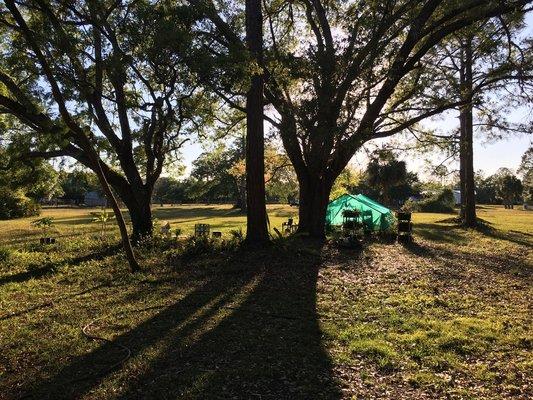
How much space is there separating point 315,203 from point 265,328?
416 inches

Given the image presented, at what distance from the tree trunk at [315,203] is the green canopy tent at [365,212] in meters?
3.43

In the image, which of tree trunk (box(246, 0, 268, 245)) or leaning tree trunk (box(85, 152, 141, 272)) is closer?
leaning tree trunk (box(85, 152, 141, 272))

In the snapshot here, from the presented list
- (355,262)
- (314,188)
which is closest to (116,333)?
(355,262)

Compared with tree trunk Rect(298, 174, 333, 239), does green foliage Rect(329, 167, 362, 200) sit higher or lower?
higher

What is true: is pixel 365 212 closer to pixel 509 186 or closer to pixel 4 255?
pixel 4 255

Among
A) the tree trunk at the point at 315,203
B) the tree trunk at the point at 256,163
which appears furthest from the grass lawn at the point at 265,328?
the tree trunk at the point at 315,203

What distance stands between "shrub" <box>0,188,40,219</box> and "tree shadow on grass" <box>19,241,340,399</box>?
29.9 meters

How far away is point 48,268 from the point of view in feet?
39.3

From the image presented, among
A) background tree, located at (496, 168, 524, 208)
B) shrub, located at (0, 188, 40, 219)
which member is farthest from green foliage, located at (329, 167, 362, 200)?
background tree, located at (496, 168, 524, 208)

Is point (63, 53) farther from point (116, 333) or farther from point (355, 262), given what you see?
point (355, 262)

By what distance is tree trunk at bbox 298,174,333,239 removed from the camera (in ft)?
55.0

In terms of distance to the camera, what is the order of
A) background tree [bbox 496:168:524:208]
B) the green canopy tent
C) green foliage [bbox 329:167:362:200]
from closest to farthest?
the green canopy tent → green foliage [bbox 329:167:362:200] → background tree [bbox 496:168:524:208]

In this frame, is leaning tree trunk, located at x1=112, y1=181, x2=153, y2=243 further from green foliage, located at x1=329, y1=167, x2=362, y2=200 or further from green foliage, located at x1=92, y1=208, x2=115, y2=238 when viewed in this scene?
green foliage, located at x1=329, y1=167, x2=362, y2=200

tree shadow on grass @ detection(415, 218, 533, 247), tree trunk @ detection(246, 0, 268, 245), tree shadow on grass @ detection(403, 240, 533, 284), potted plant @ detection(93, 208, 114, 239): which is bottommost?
tree shadow on grass @ detection(403, 240, 533, 284)
